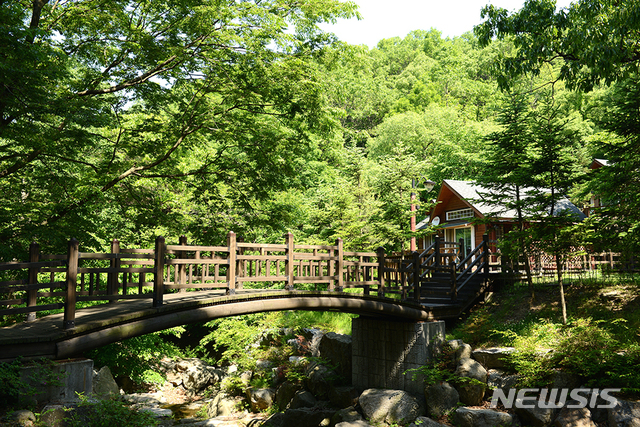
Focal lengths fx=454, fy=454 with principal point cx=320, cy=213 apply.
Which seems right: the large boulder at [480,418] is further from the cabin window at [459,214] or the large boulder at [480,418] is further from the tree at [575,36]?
the cabin window at [459,214]

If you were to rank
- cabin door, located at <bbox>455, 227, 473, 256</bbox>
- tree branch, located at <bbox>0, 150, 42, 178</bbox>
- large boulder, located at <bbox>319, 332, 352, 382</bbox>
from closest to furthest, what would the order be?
tree branch, located at <bbox>0, 150, 42, 178</bbox> < large boulder, located at <bbox>319, 332, 352, 382</bbox> < cabin door, located at <bbox>455, 227, 473, 256</bbox>

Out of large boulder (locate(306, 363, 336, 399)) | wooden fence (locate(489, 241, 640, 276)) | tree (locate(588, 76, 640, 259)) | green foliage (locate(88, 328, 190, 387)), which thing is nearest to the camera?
tree (locate(588, 76, 640, 259))

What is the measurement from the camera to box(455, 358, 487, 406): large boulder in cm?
1072

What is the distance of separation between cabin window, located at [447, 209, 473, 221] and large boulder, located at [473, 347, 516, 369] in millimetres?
14598

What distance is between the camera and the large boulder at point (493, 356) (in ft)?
36.4

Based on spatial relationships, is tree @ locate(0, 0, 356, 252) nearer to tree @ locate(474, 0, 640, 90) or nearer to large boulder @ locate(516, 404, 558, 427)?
tree @ locate(474, 0, 640, 90)

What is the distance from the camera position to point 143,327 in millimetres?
7785

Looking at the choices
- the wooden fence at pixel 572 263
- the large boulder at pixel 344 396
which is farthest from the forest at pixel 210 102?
the large boulder at pixel 344 396

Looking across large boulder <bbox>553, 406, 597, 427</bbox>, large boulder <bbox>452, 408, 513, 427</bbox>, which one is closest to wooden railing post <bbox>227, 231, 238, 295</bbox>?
large boulder <bbox>452, 408, 513, 427</bbox>

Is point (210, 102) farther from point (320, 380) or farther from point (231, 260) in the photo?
point (320, 380)

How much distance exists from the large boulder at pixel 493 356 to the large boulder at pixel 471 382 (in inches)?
13.6

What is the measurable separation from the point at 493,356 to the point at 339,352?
196 inches

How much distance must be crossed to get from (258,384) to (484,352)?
25.8ft

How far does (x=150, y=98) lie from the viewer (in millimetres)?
11820
